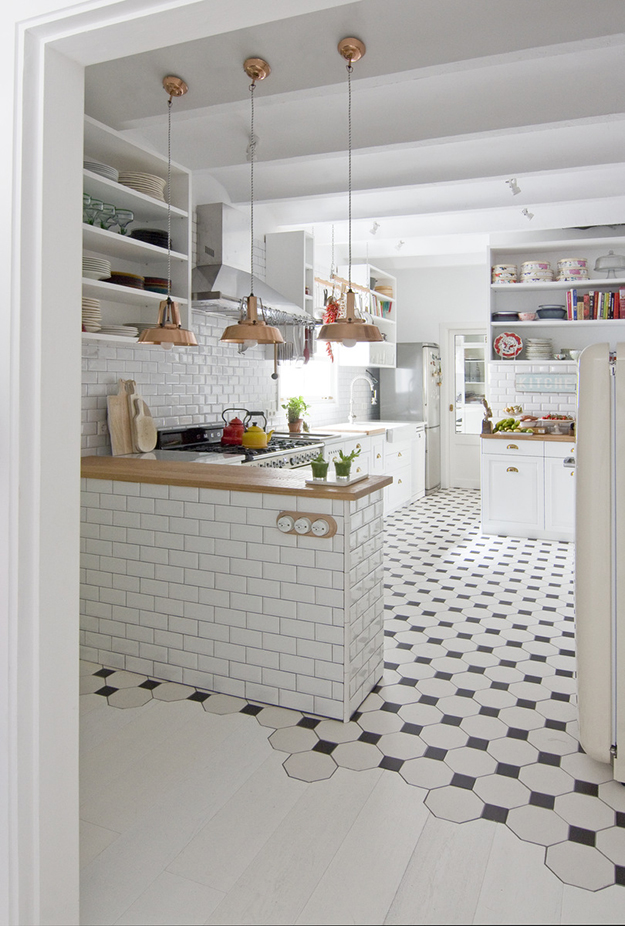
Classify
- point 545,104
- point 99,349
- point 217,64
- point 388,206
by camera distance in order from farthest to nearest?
1. point 388,206
2. point 99,349
3. point 545,104
4. point 217,64

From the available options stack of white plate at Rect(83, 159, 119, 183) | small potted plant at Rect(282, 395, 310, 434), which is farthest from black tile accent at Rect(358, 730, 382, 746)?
small potted plant at Rect(282, 395, 310, 434)

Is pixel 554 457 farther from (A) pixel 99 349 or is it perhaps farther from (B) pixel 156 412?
(A) pixel 99 349

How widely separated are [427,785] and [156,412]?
295 cm

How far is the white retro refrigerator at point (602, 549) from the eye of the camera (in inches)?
86.4

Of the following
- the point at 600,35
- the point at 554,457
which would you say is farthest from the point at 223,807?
the point at 554,457

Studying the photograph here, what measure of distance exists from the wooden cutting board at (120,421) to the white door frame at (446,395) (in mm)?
5544

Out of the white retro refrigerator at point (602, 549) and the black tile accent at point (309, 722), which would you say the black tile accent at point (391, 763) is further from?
the white retro refrigerator at point (602, 549)

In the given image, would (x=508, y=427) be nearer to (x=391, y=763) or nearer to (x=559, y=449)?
(x=559, y=449)

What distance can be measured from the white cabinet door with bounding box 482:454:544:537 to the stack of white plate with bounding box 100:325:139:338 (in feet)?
11.9

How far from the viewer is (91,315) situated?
338 cm

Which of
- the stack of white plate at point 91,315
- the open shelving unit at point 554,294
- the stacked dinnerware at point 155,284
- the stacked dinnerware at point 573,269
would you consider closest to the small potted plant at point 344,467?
the stack of white plate at point 91,315

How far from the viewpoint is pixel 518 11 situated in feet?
8.15

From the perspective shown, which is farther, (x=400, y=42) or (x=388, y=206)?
(x=388, y=206)

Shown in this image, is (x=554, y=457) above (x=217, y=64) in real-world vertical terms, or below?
below
